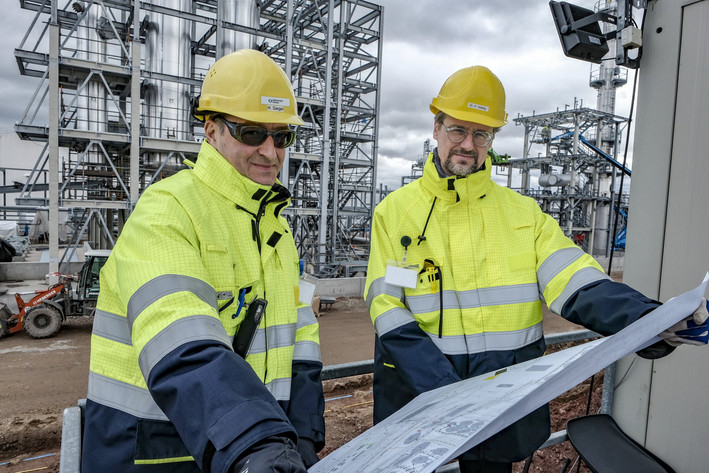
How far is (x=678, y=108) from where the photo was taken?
86.5 inches

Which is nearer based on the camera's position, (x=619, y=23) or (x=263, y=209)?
(x=263, y=209)

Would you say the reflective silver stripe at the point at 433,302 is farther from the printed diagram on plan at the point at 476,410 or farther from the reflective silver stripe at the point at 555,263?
the printed diagram on plan at the point at 476,410

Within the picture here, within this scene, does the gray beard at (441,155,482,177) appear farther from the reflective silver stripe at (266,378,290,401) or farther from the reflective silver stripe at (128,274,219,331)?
the reflective silver stripe at (128,274,219,331)

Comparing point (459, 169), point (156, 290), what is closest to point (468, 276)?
point (459, 169)

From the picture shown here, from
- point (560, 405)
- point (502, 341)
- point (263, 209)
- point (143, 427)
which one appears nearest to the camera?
point (143, 427)

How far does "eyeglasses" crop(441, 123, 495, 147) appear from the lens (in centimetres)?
225

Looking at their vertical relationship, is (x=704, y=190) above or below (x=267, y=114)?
below

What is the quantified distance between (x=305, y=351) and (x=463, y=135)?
126cm

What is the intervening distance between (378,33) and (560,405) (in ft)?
49.4

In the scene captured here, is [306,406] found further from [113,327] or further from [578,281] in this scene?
[578,281]

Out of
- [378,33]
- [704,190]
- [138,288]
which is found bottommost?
[138,288]

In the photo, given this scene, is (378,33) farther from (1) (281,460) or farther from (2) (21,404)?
(1) (281,460)

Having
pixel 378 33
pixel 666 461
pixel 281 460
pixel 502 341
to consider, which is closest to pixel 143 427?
pixel 281 460

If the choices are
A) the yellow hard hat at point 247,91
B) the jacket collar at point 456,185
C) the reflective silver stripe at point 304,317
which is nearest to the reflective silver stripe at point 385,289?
the reflective silver stripe at point 304,317
